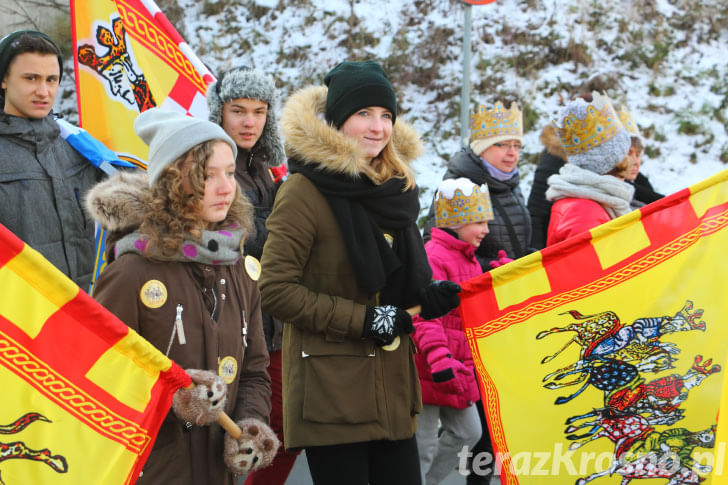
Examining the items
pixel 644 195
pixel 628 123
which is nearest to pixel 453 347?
pixel 628 123

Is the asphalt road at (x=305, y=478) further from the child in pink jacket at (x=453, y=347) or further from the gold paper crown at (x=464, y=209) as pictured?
the gold paper crown at (x=464, y=209)

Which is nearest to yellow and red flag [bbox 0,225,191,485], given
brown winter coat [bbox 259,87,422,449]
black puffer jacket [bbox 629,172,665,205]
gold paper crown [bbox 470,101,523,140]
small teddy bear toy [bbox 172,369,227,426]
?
small teddy bear toy [bbox 172,369,227,426]

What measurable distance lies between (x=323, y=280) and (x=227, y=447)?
27.4 inches

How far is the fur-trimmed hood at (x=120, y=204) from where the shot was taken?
2504mm

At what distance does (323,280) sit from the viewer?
283 cm

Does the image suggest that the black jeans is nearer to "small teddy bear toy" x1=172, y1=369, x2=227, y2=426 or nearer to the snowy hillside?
"small teddy bear toy" x1=172, y1=369, x2=227, y2=426

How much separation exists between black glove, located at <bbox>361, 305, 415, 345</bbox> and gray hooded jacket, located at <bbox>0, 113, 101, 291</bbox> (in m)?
1.89

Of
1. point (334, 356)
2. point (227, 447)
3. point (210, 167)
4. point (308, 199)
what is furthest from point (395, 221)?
point (227, 447)

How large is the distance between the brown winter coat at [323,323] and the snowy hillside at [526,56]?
7.77m

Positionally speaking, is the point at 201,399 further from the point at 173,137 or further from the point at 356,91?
the point at 356,91

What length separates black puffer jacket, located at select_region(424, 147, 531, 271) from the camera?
4.66 meters

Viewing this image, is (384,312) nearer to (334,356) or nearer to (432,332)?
(334,356)

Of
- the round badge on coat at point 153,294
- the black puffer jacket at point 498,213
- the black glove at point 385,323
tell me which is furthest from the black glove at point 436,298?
the black puffer jacket at point 498,213

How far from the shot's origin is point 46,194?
3801 mm
